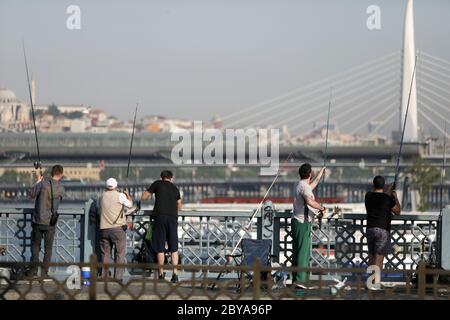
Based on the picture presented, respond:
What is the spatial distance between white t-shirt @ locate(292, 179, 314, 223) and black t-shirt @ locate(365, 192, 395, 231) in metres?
0.52

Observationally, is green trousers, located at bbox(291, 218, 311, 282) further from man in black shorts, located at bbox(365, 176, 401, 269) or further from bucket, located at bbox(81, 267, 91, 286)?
bucket, located at bbox(81, 267, 91, 286)

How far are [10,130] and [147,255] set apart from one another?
81.4 metres

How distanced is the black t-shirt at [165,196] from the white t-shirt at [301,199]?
1109mm

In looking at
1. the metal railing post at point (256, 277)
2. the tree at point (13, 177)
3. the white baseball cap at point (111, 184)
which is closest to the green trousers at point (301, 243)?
the white baseball cap at point (111, 184)

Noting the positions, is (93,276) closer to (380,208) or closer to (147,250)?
(147,250)

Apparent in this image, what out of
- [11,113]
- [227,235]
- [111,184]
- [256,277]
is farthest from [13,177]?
[256,277]

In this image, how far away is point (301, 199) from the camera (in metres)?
13.7

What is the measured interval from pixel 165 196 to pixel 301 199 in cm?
128

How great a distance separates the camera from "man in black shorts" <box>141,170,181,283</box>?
1402cm

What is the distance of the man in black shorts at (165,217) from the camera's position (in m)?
14.0

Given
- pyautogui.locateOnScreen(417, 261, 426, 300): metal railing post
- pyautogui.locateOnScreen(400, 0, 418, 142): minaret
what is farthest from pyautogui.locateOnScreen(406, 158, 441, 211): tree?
pyautogui.locateOnScreen(417, 261, 426, 300): metal railing post

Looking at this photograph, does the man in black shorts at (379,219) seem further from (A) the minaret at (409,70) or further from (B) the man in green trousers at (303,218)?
(A) the minaret at (409,70)
